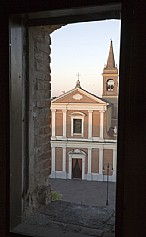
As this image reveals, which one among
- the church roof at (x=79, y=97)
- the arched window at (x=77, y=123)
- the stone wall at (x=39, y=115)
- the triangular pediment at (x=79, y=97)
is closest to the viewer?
the stone wall at (x=39, y=115)

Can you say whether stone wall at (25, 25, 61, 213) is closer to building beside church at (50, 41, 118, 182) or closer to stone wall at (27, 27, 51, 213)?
stone wall at (27, 27, 51, 213)

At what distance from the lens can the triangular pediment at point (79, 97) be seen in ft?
7.84

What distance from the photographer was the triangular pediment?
239cm

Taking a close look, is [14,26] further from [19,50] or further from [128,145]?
[128,145]

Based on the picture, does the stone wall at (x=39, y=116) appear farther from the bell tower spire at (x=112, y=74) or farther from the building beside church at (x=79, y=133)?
the building beside church at (x=79, y=133)

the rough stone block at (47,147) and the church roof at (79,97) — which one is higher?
the church roof at (79,97)

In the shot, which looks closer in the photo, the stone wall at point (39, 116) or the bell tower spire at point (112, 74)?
the bell tower spire at point (112, 74)

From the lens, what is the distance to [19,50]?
1195 mm

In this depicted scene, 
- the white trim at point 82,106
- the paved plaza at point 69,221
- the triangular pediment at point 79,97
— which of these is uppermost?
the triangular pediment at point 79,97

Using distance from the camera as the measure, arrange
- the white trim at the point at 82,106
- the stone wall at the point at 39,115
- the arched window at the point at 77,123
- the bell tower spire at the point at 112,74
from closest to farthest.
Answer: the bell tower spire at the point at 112,74, the stone wall at the point at 39,115, the white trim at the point at 82,106, the arched window at the point at 77,123

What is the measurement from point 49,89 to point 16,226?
0.95 m

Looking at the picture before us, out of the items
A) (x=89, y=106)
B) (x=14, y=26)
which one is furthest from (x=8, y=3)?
(x=89, y=106)

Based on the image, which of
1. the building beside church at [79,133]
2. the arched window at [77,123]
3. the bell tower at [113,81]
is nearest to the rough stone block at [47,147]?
the bell tower at [113,81]

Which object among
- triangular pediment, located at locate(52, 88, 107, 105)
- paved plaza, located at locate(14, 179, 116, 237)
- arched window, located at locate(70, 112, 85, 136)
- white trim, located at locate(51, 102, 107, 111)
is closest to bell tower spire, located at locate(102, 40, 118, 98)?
triangular pediment, located at locate(52, 88, 107, 105)
